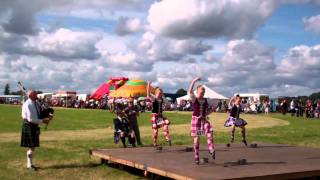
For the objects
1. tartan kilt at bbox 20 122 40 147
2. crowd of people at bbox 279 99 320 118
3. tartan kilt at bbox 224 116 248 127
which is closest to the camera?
tartan kilt at bbox 20 122 40 147

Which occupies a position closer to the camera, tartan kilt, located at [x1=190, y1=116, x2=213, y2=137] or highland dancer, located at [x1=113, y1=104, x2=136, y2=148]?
tartan kilt, located at [x1=190, y1=116, x2=213, y2=137]

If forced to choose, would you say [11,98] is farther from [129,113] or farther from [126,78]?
[129,113]

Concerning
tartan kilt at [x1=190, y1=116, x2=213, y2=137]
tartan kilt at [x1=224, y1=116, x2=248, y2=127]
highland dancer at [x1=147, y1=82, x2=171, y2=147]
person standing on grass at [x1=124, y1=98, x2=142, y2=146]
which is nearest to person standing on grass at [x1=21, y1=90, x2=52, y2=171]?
tartan kilt at [x1=190, y1=116, x2=213, y2=137]

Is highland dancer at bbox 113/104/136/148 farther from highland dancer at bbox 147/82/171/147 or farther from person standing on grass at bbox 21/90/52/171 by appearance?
person standing on grass at bbox 21/90/52/171

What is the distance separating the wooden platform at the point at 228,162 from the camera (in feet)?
33.5

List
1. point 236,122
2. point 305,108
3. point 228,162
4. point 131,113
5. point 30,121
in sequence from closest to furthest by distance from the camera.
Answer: point 228,162 → point 30,121 → point 131,113 → point 236,122 → point 305,108

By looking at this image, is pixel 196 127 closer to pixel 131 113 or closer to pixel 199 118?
pixel 199 118

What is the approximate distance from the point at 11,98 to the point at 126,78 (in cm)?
4890

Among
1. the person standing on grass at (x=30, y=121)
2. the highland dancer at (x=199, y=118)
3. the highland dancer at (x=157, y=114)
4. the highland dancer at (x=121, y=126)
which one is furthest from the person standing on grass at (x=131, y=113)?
the highland dancer at (x=199, y=118)

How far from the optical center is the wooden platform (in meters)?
10.2

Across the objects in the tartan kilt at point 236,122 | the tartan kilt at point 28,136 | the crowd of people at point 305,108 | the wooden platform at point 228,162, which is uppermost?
the crowd of people at point 305,108

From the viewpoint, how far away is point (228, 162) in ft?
39.7

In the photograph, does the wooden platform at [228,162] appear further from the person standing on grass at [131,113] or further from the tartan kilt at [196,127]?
the person standing on grass at [131,113]

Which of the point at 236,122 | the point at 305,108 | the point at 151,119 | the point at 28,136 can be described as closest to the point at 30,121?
the point at 28,136
